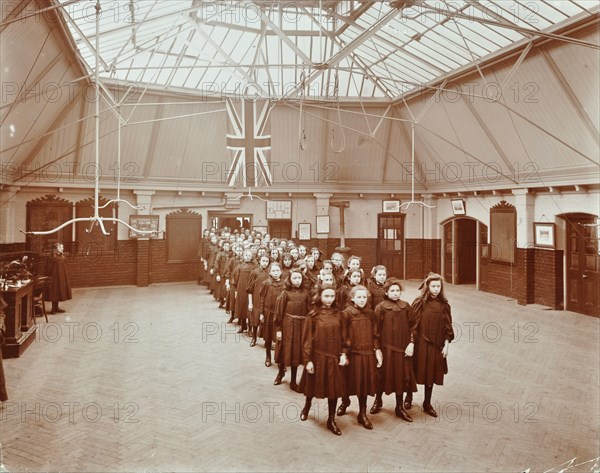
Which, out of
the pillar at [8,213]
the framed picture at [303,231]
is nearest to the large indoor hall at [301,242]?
the pillar at [8,213]

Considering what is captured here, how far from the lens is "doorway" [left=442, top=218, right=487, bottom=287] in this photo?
16.1m

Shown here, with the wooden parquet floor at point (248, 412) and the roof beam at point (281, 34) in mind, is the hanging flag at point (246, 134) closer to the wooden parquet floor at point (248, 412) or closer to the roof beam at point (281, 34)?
the roof beam at point (281, 34)

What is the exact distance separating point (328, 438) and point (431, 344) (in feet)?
5.15

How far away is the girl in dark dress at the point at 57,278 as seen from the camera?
10.4m

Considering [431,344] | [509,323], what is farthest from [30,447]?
[509,323]

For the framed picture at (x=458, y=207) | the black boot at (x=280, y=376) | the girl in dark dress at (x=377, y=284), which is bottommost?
the black boot at (x=280, y=376)

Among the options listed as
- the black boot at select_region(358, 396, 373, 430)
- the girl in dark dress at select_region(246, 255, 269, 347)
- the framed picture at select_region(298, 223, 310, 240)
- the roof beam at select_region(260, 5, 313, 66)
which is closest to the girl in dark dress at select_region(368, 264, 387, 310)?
the black boot at select_region(358, 396, 373, 430)

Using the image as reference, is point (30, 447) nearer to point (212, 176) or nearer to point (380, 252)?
point (212, 176)

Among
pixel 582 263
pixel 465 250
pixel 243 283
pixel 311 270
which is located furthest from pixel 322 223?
pixel 311 270

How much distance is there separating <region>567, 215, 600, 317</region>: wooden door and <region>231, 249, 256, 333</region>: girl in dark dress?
25.9 ft

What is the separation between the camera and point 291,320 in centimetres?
595

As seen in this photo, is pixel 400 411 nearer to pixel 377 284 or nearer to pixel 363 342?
pixel 363 342

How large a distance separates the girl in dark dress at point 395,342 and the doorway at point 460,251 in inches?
457

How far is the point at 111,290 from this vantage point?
14.0 m
